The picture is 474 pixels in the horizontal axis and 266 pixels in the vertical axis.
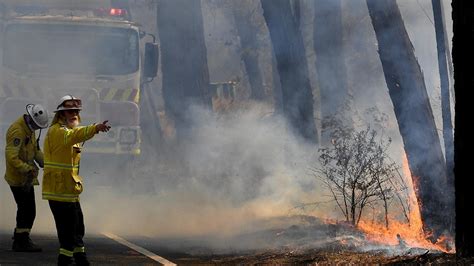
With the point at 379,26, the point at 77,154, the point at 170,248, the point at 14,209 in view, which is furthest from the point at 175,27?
the point at 77,154

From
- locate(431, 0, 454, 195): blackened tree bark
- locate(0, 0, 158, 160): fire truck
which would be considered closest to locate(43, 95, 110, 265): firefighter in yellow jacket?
locate(431, 0, 454, 195): blackened tree bark

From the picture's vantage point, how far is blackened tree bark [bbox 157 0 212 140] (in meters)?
25.2

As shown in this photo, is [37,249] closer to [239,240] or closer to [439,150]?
[239,240]

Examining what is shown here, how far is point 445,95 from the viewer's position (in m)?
15.2

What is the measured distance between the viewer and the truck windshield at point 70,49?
19.0 metres

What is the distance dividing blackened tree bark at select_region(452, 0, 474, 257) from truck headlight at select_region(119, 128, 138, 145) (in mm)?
10497

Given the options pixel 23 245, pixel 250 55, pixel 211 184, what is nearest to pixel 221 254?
pixel 23 245

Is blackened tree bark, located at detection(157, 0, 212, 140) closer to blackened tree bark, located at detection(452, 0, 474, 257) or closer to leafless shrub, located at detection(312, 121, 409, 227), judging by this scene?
leafless shrub, located at detection(312, 121, 409, 227)

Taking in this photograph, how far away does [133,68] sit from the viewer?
19531 millimetres

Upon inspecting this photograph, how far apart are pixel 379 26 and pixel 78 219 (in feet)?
20.9

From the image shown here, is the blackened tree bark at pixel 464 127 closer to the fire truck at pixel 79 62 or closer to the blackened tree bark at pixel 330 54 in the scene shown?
the fire truck at pixel 79 62

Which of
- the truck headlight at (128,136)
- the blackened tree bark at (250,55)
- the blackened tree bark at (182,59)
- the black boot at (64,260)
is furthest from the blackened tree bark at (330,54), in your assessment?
the black boot at (64,260)

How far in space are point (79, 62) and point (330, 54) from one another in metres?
9.57

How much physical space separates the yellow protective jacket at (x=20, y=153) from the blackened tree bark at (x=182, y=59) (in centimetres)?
1367
